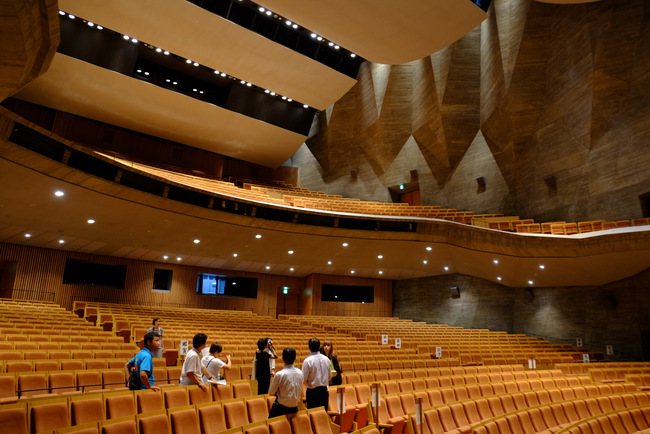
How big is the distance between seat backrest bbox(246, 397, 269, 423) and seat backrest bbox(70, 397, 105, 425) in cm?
112

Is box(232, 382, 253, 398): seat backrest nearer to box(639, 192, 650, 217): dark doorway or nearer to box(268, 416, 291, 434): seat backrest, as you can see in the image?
box(268, 416, 291, 434): seat backrest

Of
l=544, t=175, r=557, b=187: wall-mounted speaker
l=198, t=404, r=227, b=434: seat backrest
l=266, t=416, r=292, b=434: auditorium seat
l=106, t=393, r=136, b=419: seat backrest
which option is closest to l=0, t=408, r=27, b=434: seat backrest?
l=106, t=393, r=136, b=419: seat backrest

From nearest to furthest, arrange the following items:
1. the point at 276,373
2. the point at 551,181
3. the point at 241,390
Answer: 1. the point at 276,373
2. the point at 241,390
3. the point at 551,181

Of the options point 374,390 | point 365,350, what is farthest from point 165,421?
point 365,350

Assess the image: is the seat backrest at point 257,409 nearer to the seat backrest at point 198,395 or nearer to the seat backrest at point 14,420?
the seat backrest at point 198,395

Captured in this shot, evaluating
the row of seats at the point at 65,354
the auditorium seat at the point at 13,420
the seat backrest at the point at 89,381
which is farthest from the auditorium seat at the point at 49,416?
the row of seats at the point at 65,354

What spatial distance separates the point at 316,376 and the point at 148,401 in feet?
4.66

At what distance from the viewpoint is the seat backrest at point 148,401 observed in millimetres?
3611

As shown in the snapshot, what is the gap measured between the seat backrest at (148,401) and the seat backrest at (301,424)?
1.27m

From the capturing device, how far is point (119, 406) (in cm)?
345

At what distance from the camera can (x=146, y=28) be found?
39.9 feet

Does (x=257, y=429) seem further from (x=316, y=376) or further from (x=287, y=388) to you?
(x=316, y=376)

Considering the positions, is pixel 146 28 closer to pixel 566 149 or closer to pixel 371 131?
pixel 371 131

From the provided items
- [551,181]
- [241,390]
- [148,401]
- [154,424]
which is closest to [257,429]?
[154,424]
